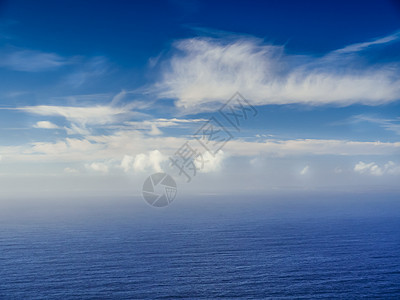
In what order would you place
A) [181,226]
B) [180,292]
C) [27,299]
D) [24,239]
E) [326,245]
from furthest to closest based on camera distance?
1. [181,226]
2. [24,239]
3. [326,245]
4. [180,292]
5. [27,299]

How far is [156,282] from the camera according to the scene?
2938 inches

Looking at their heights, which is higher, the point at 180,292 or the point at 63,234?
the point at 63,234

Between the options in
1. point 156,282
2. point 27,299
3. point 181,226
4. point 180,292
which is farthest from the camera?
point 181,226

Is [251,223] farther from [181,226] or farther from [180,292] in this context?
[180,292]

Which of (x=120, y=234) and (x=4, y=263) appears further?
(x=120, y=234)

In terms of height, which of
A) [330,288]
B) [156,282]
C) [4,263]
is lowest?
[330,288]

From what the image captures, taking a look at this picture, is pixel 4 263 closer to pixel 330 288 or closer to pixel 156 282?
pixel 156 282

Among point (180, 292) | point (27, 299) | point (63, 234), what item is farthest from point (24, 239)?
point (180, 292)

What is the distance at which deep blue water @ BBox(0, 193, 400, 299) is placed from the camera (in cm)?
7025

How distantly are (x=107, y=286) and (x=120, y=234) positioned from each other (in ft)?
206

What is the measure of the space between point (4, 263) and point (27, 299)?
2899cm

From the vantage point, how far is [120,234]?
133 m

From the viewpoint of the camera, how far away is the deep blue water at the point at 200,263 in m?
70.2

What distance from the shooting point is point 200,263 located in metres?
89.4
